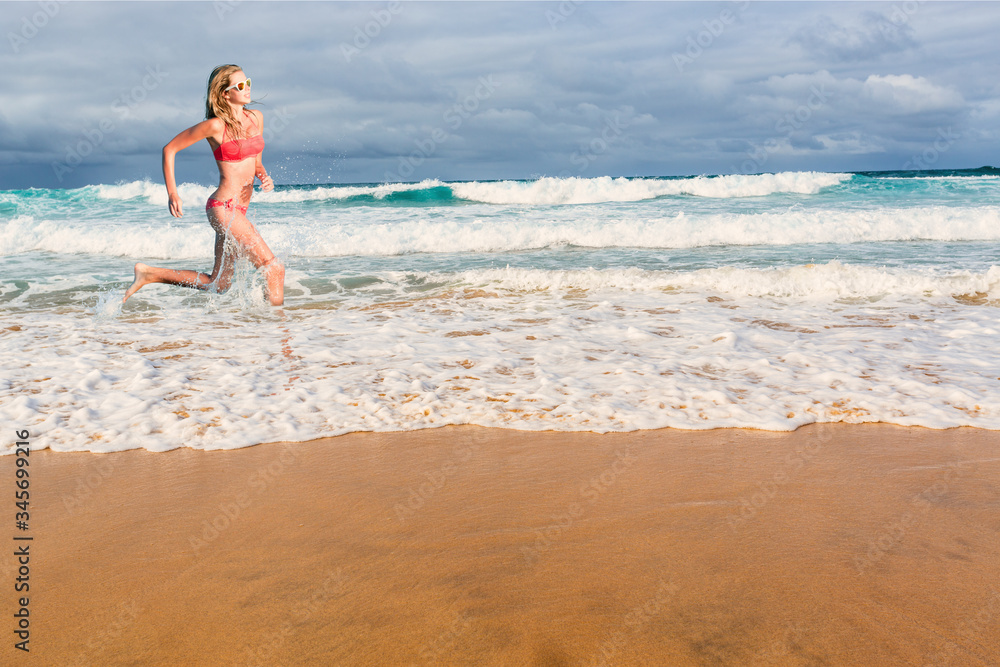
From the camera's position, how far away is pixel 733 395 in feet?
12.8

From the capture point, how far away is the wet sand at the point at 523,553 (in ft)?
5.92

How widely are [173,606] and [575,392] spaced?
252 centimetres

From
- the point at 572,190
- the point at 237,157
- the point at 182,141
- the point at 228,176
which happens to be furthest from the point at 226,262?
the point at 572,190

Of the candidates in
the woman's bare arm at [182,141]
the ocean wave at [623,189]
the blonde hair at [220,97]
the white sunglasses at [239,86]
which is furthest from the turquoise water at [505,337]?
the ocean wave at [623,189]

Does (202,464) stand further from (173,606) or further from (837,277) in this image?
(837,277)

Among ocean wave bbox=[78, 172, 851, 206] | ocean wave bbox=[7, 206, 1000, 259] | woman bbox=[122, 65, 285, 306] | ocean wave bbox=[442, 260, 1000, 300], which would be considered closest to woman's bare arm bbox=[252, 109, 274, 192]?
woman bbox=[122, 65, 285, 306]

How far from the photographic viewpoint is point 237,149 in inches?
215

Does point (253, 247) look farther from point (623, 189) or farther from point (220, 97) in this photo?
point (623, 189)

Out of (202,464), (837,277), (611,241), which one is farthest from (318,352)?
(611,241)


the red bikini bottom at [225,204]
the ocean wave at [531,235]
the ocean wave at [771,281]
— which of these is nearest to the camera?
the red bikini bottom at [225,204]

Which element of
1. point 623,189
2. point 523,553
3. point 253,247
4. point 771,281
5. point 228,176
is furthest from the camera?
point 623,189

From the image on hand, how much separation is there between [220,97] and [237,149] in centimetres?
42

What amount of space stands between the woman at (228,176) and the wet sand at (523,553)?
2980 mm

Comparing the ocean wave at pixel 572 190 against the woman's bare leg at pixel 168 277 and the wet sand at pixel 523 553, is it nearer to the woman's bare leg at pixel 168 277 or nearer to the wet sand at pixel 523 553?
the woman's bare leg at pixel 168 277
